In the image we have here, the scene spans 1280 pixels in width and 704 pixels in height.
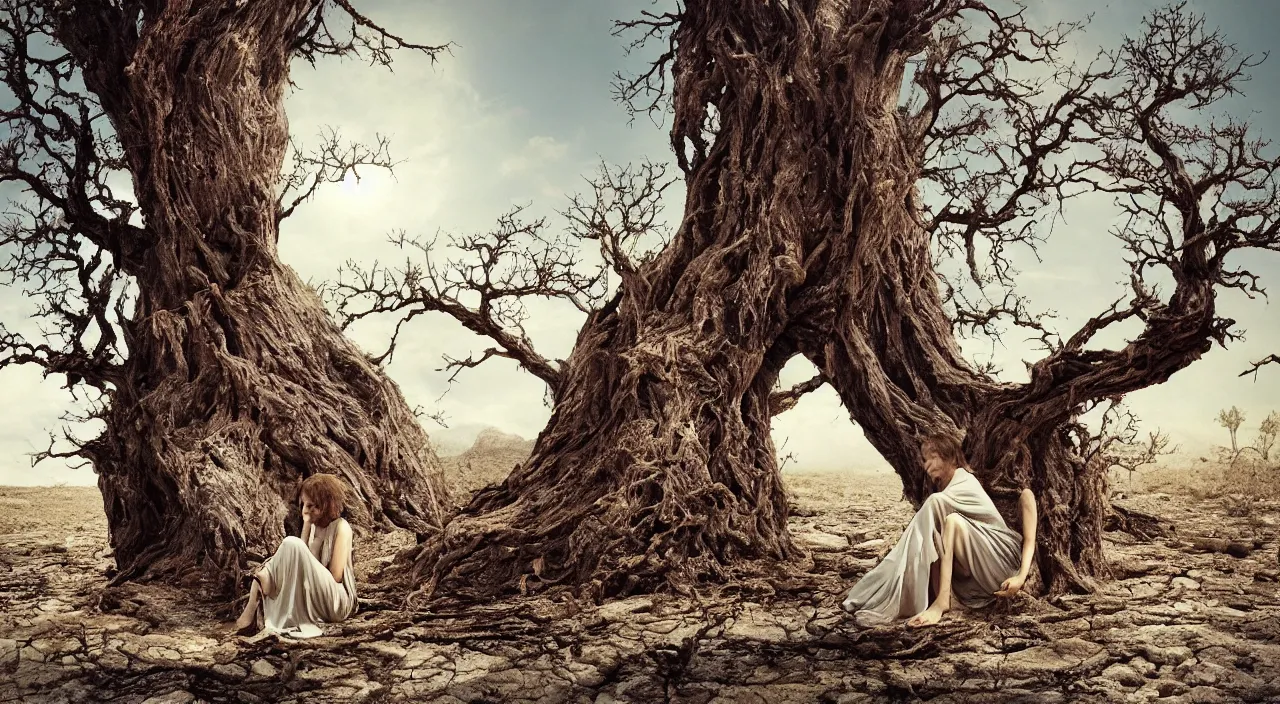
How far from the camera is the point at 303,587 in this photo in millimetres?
7336

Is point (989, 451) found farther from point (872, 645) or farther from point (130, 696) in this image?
point (130, 696)

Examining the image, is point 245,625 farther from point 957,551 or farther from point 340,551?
point 957,551

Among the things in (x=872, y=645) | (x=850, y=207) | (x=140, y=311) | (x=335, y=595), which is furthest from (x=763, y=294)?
(x=140, y=311)

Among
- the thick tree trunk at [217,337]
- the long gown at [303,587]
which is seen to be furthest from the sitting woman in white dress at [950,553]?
the thick tree trunk at [217,337]

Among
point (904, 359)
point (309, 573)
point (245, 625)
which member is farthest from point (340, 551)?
point (904, 359)

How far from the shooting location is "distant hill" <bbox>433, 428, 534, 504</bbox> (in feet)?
55.6

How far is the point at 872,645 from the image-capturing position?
6707 millimetres

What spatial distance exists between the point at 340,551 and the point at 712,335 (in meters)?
3.64

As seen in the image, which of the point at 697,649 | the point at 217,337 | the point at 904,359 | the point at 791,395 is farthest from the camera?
the point at 791,395

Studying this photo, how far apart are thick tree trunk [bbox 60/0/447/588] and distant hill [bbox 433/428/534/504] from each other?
257 cm

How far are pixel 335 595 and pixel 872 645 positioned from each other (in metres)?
3.63

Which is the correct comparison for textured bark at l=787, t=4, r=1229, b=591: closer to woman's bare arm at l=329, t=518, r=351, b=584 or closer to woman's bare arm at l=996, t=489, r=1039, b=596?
woman's bare arm at l=996, t=489, r=1039, b=596

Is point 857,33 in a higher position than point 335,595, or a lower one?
higher

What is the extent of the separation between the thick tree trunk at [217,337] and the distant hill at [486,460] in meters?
2.57
